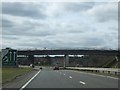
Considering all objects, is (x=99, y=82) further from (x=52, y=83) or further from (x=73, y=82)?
(x=52, y=83)

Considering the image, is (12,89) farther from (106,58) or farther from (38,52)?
(106,58)

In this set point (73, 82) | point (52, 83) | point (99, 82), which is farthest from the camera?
point (99, 82)

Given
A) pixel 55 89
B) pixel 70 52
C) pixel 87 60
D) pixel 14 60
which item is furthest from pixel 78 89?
pixel 87 60

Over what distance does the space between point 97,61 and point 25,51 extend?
48.6 m

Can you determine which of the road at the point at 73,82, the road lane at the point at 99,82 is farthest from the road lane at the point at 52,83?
the road lane at the point at 99,82

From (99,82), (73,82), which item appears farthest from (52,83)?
(99,82)

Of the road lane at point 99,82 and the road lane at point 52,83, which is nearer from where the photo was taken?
the road lane at point 99,82

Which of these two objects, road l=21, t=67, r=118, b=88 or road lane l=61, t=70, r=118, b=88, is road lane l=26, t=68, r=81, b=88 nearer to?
road l=21, t=67, r=118, b=88

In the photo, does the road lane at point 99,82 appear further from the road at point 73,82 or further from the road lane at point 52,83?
the road lane at point 52,83

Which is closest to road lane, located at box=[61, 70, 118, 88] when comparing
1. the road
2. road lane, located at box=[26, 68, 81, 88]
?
the road

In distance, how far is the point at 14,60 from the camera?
67.9 m

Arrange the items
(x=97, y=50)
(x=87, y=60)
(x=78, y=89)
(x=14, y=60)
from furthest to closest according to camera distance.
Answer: (x=87, y=60) → (x=97, y=50) → (x=14, y=60) → (x=78, y=89)

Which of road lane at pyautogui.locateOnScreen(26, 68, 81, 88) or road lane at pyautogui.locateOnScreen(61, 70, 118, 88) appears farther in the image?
road lane at pyautogui.locateOnScreen(26, 68, 81, 88)

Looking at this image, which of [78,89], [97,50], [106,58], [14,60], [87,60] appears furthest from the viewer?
[87,60]
